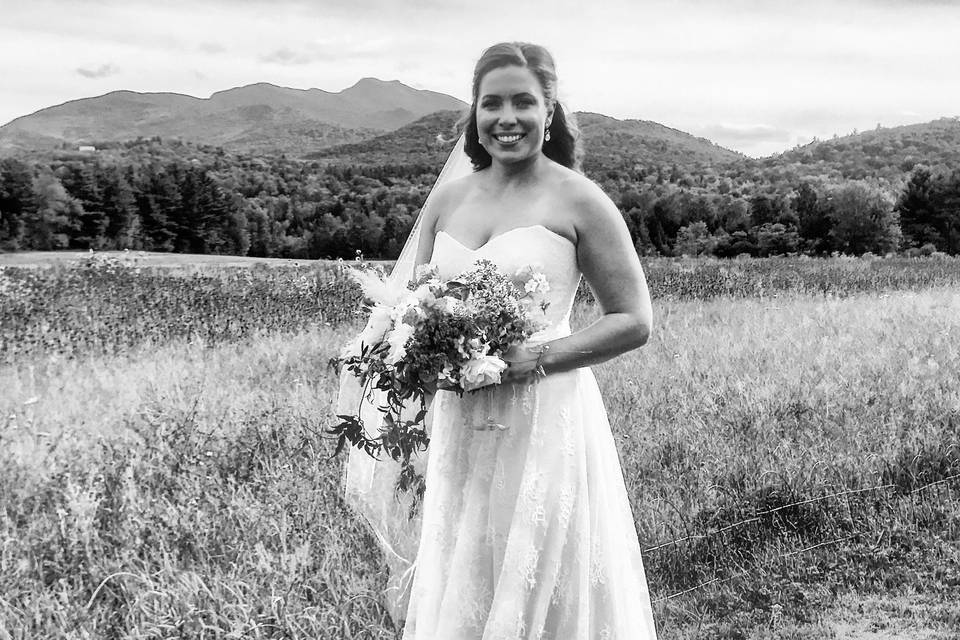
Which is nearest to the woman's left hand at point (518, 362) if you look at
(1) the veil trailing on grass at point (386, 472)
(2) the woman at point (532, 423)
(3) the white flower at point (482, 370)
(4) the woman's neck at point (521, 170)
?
(2) the woman at point (532, 423)

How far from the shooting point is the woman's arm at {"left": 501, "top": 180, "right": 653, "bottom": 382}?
2.46m

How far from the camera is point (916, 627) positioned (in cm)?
402

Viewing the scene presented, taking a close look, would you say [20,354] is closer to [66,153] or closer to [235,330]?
[235,330]

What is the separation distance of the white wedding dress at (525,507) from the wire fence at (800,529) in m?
1.72

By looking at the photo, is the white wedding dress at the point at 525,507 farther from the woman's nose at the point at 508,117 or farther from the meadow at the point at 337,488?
the meadow at the point at 337,488

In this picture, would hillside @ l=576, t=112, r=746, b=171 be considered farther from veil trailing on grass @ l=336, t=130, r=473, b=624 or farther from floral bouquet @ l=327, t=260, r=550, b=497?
floral bouquet @ l=327, t=260, r=550, b=497

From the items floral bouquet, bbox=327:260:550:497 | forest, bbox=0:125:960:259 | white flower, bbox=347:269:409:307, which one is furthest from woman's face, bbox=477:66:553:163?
forest, bbox=0:125:960:259

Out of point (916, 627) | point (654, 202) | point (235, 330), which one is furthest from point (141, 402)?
point (654, 202)

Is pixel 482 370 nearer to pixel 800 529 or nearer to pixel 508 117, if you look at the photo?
pixel 508 117

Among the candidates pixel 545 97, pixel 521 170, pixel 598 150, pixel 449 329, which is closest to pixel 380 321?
pixel 449 329

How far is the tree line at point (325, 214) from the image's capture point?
44.5 metres

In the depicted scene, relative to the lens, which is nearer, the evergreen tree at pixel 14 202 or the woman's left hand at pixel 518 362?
the woman's left hand at pixel 518 362

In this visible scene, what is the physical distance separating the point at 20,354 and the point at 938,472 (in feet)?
27.6

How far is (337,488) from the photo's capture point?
477 centimetres
